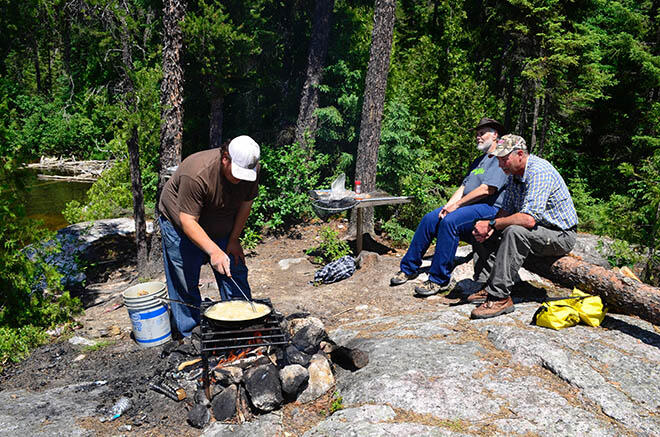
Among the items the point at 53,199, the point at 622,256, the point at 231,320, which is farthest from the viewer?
the point at 53,199

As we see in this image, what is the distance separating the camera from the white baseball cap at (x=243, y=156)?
141 inches

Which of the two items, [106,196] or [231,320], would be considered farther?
[106,196]

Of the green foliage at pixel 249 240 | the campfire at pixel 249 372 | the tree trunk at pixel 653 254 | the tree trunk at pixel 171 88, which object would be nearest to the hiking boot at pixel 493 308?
the campfire at pixel 249 372

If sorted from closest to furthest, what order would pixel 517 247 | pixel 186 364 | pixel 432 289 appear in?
1. pixel 186 364
2. pixel 517 247
3. pixel 432 289

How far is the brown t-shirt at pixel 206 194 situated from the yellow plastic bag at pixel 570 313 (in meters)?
3.00

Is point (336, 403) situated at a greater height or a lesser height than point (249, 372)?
lesser

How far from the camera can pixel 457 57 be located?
14164 millimetres

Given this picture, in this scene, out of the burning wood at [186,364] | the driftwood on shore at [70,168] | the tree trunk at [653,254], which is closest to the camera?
the burning wood at [186,364]

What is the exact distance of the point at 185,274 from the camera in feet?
14.2

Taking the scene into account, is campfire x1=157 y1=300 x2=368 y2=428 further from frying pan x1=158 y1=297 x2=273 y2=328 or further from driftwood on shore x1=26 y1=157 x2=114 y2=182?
driftwood on shore x1=26 y1=157 x2=114 y2=182

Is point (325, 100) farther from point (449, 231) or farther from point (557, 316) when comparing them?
point (557, 316)

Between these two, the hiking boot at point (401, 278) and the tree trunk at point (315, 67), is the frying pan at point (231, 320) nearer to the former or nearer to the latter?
the hiking boot at point (401, 278)

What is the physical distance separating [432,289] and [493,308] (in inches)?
42.3

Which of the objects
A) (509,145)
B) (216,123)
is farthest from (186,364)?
(216,123)
